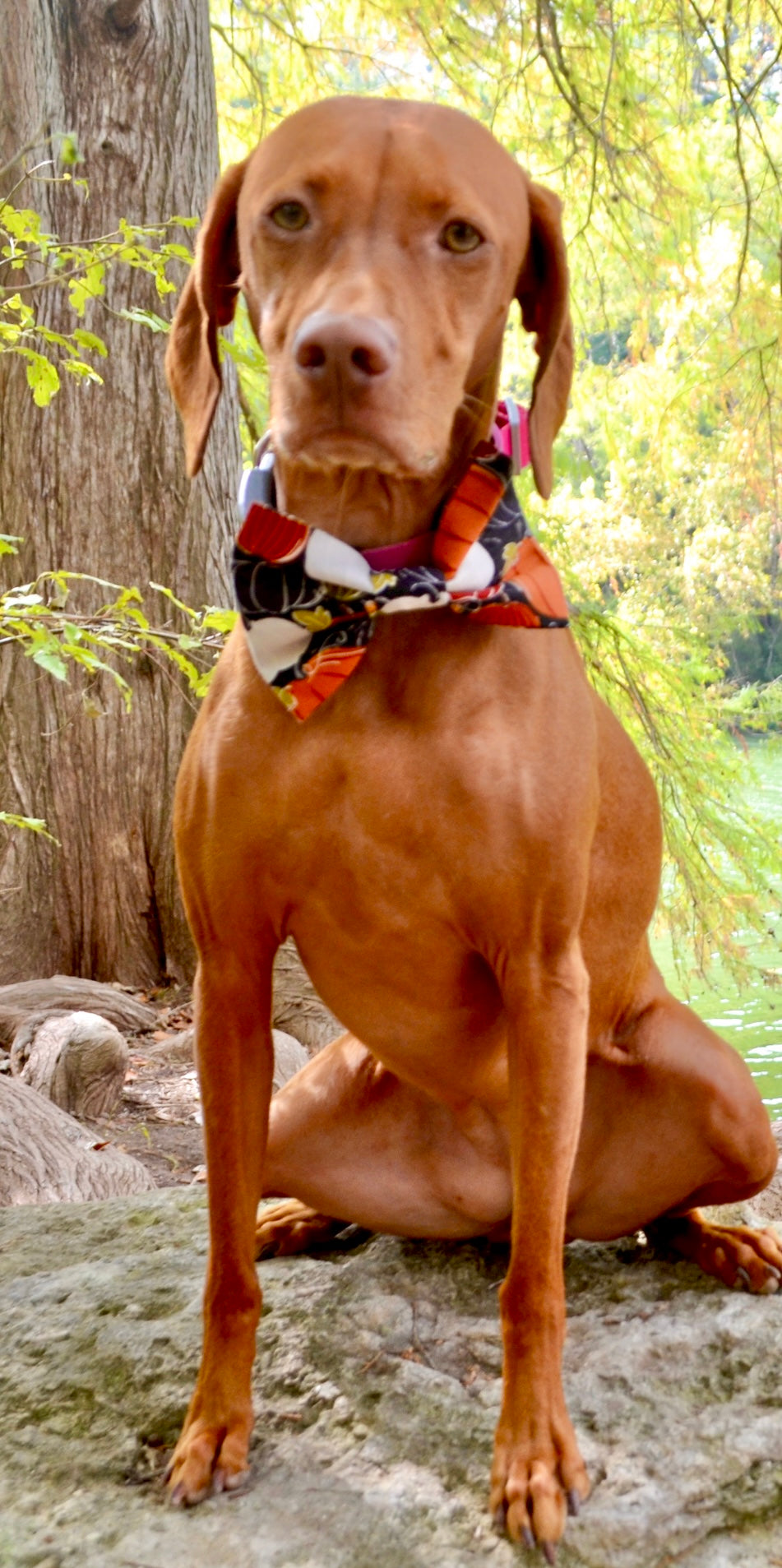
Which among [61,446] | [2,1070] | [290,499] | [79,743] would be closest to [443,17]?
[61,446]

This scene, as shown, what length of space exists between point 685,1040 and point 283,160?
1370 mm

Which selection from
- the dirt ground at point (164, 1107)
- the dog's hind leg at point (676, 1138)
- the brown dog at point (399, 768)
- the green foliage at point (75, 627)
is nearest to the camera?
the brown dog at point (399, 768)

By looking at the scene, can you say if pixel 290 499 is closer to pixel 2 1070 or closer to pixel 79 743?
pixel 2 1070

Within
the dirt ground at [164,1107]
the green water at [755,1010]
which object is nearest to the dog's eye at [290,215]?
the dirt ground at [164,1107]

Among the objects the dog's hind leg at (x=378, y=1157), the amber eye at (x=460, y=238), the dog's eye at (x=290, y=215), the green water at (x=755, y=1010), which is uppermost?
the dog's eye at (x=290, y=215)

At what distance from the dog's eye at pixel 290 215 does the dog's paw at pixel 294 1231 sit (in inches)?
63.1

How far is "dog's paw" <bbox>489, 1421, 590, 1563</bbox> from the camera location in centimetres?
163

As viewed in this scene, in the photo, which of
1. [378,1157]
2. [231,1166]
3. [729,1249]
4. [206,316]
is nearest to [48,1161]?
[378,1157]

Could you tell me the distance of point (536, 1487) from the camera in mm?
1654

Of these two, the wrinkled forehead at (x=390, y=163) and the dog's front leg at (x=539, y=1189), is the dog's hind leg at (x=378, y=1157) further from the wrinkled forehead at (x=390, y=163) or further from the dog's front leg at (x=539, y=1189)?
the wrinkled forehead at (x=390, y=163)

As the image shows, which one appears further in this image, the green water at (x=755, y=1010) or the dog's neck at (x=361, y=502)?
the green water at (x=755, y=1010)

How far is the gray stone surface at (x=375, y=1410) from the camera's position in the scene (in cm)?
165

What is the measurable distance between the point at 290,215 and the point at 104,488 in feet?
12.1

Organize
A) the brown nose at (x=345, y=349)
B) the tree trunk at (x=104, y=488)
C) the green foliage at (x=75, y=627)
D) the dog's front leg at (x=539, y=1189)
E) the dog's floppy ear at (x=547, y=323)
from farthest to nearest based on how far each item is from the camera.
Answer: the tree trunk at (x=104, y=488) < the green foliage at (x=75, y=627) < the dog's floppy ear at (x=547, y=323) < the dog's front leg at (x=539, y=1189) < the brown nose at (x=345, y=349)
